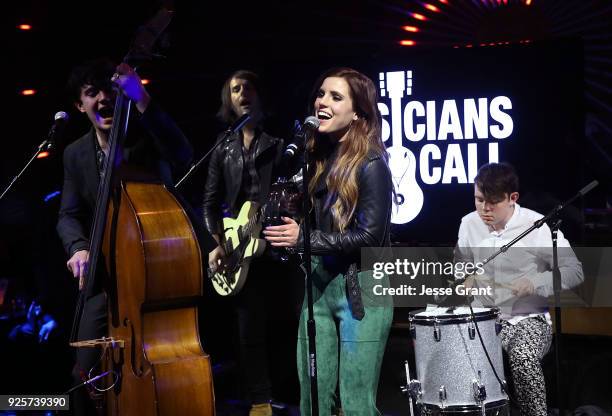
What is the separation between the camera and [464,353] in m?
4.12

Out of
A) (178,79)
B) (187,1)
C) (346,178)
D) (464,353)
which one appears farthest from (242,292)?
(187,1)

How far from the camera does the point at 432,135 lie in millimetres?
5672

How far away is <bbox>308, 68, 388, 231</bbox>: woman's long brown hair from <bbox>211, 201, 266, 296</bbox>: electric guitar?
141 centimetres

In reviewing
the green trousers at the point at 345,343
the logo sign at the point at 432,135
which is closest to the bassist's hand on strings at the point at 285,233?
the green trousers at the point at 345,343

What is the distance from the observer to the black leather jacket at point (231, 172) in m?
5.04

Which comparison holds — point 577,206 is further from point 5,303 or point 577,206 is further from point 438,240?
point 5,303

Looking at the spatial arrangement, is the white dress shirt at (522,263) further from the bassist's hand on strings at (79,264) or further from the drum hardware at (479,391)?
the bassist's hand on strings at (79,264)

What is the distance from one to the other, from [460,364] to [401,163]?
6.73 feet

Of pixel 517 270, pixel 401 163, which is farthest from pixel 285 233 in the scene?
pixel 401 163

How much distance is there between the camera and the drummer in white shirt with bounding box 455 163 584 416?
14.1ft

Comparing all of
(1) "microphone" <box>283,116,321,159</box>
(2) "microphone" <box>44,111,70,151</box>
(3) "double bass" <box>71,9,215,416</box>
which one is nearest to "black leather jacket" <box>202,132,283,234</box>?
(2) "microphone" <box>44,111,70,151</box>

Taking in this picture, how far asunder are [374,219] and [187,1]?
159 inches

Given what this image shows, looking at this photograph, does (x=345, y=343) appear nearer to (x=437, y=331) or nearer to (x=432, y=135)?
(x=437, y=331)

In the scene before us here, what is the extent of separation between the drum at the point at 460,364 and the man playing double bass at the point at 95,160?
137 cm
